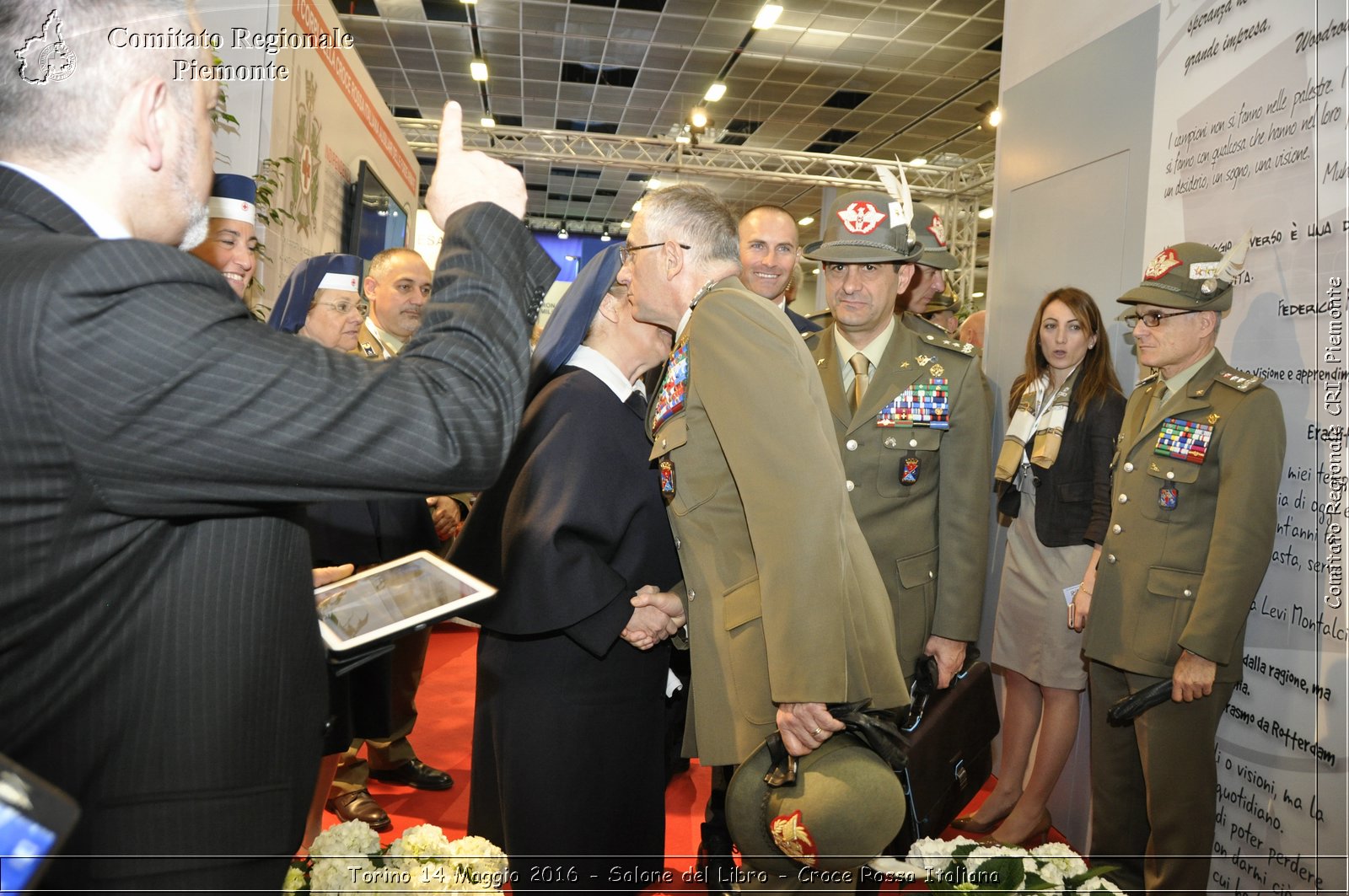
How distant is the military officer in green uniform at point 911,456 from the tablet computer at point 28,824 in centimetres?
223

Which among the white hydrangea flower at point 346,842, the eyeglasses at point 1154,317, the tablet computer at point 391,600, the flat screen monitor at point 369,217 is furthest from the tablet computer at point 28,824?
the flat screen monitor at point 369,217

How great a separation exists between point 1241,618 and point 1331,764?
392 millimetres

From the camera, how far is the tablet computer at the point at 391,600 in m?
0.99

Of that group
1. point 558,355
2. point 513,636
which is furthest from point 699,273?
point 513,636

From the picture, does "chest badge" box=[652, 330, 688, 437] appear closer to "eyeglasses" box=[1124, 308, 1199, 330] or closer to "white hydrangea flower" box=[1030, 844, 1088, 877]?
"white hydrangea flower" box=[1030, 844, 1088, 877]

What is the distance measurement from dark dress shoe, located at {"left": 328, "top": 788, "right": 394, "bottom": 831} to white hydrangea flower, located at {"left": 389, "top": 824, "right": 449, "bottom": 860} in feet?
6.07

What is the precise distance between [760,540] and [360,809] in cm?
244

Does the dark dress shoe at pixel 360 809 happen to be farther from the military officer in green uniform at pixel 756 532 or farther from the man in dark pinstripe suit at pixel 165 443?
the man in dark pinstripe suit at pixel 165 443

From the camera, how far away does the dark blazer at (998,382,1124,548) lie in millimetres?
3105

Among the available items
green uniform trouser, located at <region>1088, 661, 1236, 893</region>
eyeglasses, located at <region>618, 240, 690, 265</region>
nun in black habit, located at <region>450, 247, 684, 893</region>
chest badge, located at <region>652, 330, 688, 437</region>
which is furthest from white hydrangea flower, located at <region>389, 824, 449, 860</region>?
green uniform trouser, located at <region>1088, 661, 1236, 893</region>

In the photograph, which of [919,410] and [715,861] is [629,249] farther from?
[715,861]

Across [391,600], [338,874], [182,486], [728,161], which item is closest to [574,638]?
[338,874]

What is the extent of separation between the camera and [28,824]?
58 cm

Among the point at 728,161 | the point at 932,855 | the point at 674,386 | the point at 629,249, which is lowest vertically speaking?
the point at 932,855
